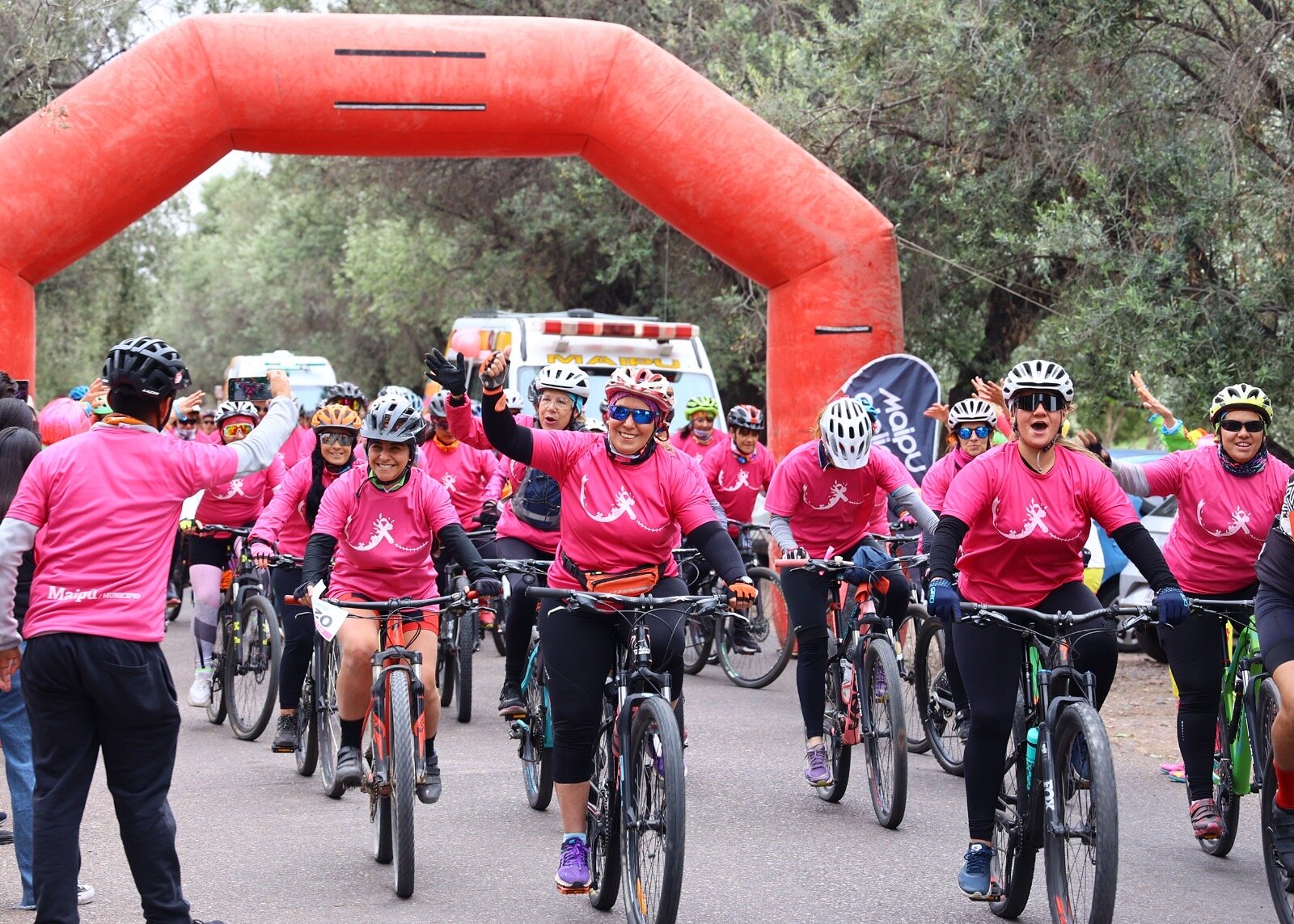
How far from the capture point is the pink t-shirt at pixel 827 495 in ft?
27.8

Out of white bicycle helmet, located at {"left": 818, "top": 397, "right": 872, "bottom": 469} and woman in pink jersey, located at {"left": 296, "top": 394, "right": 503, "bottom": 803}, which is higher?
white bicycle helmet, located at {"left": 818, "top": 397, "right": 872, "bottom": 469}

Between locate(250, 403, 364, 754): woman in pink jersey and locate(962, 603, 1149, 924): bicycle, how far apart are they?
3796 millimetres

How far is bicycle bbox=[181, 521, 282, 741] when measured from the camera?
372 inches

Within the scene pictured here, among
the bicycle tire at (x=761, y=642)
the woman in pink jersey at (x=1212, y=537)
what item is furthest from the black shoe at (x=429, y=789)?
the bicycle tire at (x=761, y=642)

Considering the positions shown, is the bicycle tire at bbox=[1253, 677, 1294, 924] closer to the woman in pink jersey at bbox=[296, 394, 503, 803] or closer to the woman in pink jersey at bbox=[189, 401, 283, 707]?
the woman in pink jersey at bbox=[296, 394, 503, 803]

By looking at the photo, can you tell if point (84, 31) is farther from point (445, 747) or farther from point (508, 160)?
point (508, 160)

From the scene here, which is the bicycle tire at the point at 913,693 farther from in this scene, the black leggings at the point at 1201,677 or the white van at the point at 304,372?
the white van at the point at 304,372

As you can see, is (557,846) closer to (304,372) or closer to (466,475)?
(466,475)

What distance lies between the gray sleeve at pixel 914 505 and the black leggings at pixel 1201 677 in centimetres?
133

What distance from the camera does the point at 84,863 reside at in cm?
682

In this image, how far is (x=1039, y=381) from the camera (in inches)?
238

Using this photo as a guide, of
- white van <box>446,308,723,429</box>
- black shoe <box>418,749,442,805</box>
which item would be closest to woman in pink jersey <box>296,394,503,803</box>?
black shoe <box>418,749,442,805</box>

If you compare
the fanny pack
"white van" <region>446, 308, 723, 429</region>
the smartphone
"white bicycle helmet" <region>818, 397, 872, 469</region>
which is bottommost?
the fanny pack

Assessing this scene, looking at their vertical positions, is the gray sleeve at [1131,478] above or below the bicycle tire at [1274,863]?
above
